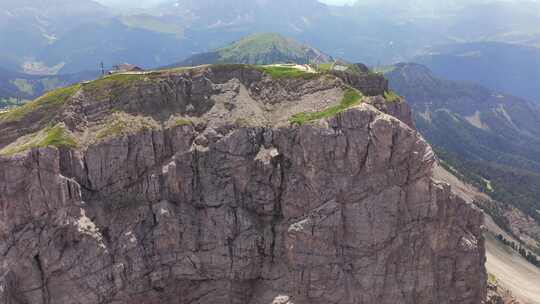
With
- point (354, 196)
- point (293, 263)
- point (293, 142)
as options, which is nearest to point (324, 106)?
point (293, 142)

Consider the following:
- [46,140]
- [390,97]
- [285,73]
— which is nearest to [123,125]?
[46,140]

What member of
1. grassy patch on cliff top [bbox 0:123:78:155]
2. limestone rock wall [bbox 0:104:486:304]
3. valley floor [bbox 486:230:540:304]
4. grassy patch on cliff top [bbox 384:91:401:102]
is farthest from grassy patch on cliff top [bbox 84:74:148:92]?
valley floor [bbox 486:230:540:304]

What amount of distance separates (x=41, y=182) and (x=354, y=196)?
51.6 m

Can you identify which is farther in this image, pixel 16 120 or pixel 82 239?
pixel 16 120

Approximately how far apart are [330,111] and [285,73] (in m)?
17.9

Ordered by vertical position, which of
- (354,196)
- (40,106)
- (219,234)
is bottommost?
(219,234)

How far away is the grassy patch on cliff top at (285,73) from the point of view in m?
92.4

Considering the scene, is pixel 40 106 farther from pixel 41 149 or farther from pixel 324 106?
pixel 324 106

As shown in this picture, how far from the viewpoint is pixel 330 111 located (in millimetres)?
81188

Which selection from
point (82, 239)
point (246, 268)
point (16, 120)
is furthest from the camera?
point (16, 120)

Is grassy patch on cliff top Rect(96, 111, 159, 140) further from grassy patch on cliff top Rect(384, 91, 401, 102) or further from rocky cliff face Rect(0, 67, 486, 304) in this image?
grassy patch on cliff top Rect(384, 91, 401, 102)

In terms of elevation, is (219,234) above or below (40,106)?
below

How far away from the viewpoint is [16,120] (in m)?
81.6

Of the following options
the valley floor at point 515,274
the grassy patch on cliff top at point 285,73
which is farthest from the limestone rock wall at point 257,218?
the valley floor at point 515,274
